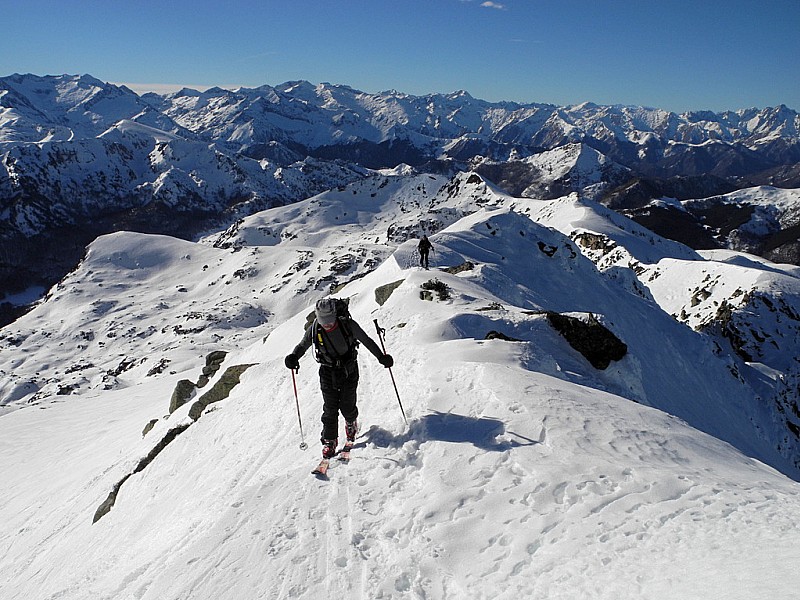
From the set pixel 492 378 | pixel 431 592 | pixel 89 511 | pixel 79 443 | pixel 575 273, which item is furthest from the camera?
pixel 575 273

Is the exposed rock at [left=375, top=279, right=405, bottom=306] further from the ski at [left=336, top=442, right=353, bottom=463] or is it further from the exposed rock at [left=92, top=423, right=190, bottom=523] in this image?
the ski at [left=336, top=442, right=353, bottom=463]

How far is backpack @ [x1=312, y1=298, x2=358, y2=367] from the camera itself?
381 inches

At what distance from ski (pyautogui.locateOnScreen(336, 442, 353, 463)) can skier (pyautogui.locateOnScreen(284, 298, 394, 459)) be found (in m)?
0.12

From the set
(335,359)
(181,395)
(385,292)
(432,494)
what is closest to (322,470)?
(335,359)

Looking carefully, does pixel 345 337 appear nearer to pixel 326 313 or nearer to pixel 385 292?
pixel 326 313

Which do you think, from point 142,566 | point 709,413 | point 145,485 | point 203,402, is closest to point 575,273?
point 709,413

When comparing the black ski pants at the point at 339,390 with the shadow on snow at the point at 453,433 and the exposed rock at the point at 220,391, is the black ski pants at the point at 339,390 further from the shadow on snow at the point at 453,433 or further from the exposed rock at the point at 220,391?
the exposed rock at the point at 220,391

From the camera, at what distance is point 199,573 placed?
6.69 m

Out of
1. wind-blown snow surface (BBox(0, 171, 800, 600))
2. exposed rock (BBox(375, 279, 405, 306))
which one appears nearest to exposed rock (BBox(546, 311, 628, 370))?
wind-blown snow surface (BBox(0, 171, 800, 600))

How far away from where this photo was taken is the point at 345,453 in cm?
938

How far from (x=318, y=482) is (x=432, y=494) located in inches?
89.8

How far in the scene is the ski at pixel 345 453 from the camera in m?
9.24

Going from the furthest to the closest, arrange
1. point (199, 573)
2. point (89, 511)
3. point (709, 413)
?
point (709, 413), point (89, 511), point (199, 573)

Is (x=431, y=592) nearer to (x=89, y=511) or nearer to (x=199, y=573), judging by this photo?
(x=199, y=573)
